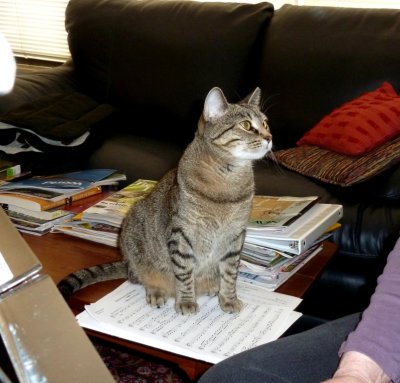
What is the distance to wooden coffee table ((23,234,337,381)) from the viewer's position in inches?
40.1

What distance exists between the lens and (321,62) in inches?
85.4

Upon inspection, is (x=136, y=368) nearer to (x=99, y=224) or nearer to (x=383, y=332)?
(x=99, y=224)

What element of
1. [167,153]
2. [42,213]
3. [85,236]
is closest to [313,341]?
[85,236]

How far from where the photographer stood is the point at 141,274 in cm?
128

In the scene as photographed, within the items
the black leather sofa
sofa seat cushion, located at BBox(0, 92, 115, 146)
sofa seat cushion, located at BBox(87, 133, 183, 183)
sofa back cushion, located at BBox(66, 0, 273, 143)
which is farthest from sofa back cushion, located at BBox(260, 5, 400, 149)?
sofa seat cushion, located at BBox(0, 92, 115, 146)

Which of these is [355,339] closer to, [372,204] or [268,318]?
[268,318]

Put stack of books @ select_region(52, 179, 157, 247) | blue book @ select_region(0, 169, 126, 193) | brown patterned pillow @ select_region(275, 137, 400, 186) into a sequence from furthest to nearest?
brown patterned pillow @ select_region(275, 137, 400, 186) → blue book @ select_region(0, 169, 126, 193) → stack of books @ select_region(52, 179, 157, 247)

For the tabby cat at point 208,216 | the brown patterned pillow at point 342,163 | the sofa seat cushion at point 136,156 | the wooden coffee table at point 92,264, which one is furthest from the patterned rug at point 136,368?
the brown patterned pillow at point 342,163

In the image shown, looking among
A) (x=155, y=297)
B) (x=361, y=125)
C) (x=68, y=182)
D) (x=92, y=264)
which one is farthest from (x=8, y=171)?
(x=361, y=125)

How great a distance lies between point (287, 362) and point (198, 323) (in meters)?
0.30

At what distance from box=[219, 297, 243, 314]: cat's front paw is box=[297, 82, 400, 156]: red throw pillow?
0.83m

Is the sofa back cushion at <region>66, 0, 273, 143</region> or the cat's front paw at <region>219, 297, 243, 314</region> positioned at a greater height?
the sofa back cushion at <region>66, 0, 273, 143</region>

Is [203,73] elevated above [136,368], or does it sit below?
above

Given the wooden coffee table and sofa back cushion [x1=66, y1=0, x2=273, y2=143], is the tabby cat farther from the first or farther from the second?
sofa back cushion [x1=66, y1=0, x2=273, y2=143]
